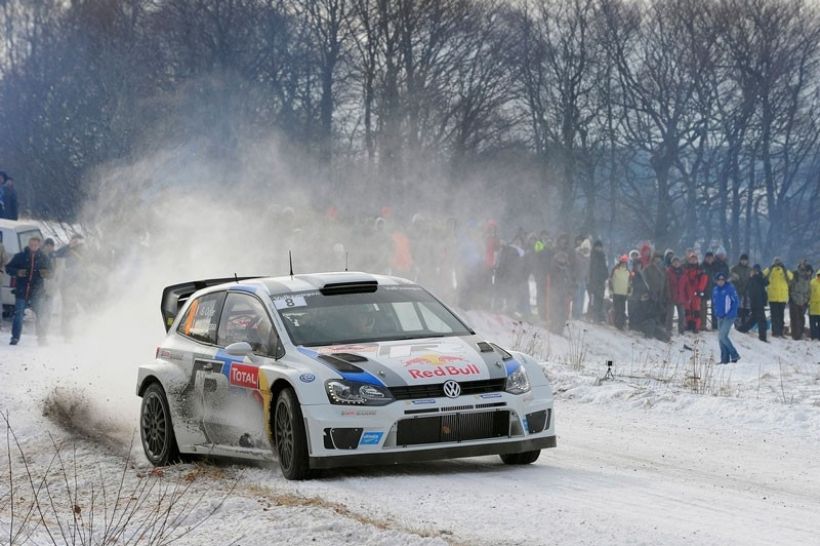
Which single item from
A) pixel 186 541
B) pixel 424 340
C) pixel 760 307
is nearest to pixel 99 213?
pixel 760 307

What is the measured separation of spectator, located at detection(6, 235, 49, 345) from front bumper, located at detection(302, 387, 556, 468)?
15788mm

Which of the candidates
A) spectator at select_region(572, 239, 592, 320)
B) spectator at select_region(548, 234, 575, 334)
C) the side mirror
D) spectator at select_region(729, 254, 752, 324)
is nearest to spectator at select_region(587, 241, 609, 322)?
spectator at select_region(572, 239, 592, 320)

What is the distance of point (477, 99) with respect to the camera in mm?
45750

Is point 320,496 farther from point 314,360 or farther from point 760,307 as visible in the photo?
point 760,307

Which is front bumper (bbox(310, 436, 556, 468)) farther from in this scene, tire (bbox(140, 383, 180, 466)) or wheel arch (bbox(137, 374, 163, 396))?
wheel arch (bbox(137, 374, 163, 396))

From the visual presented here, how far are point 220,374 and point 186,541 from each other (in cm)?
321

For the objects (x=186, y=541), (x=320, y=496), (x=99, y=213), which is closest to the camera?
(x=186, y=541)

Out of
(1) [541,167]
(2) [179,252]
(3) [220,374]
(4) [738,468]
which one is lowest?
(4) [738,468]

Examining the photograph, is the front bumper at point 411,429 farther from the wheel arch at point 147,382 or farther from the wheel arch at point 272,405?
the wheel arch at point 147,382

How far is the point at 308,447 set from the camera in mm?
9906

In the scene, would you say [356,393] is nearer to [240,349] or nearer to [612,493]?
[240,349]

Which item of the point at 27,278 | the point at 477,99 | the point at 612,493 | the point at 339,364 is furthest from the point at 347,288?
the point at 477,99

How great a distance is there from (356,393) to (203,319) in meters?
2.50

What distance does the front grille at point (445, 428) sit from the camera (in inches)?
392
